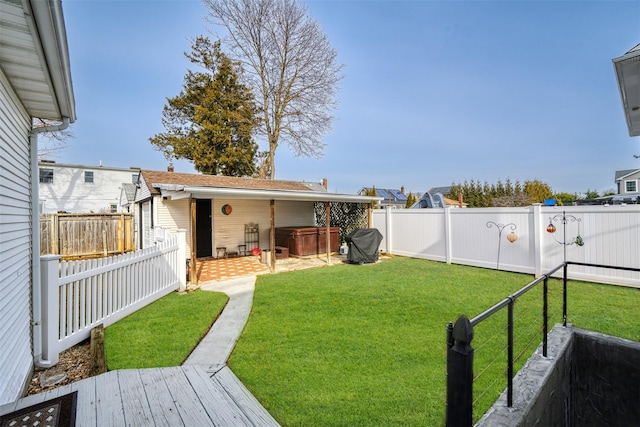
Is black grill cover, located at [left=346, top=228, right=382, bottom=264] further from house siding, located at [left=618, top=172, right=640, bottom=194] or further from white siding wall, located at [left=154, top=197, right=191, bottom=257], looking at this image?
house siding, located at [left=618, top=172, right=640, bottom=194]

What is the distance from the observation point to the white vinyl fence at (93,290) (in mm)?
3428

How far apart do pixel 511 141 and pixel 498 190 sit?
606 centimetres

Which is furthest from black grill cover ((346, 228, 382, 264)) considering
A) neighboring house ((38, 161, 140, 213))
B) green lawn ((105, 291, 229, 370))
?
neighboring house ((38, 161, 140, 213))

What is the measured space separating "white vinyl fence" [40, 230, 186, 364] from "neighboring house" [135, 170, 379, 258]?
2483mm

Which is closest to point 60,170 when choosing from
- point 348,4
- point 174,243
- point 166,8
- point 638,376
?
point 166,8

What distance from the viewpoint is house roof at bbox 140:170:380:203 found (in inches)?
289

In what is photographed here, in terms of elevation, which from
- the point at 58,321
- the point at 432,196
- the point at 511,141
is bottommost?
the point at 58,321

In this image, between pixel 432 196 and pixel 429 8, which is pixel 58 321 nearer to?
pixel 432 196

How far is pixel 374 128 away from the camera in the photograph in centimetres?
1839

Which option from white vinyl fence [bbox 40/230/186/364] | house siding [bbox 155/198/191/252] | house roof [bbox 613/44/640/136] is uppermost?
house roof [bbox 613/44/640/136]

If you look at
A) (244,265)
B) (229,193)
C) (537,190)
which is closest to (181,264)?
(229,193)

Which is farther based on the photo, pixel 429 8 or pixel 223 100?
pixel 223 100

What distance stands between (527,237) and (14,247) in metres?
9.57

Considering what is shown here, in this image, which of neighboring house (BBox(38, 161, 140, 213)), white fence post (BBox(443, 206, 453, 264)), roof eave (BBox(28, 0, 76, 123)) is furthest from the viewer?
neighboring house (BBox(38, 161, 140, 213))
